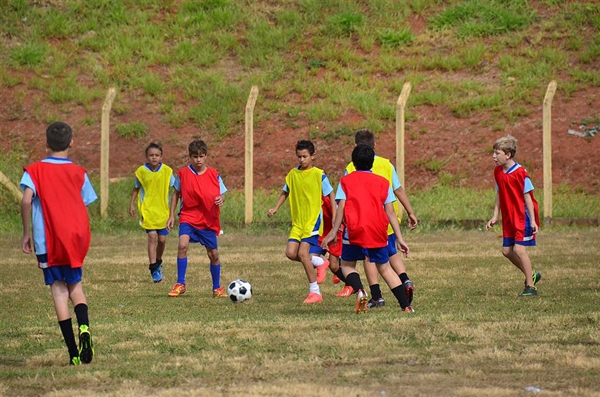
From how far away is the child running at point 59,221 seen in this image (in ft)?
24.8

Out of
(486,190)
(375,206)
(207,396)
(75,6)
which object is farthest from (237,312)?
(75,6)

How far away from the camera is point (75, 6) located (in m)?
32.6

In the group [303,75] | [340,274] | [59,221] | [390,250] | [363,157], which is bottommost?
[340,274]

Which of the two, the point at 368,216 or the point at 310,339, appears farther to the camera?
the point at 368,216

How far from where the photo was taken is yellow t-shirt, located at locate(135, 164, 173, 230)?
14664 millimetres

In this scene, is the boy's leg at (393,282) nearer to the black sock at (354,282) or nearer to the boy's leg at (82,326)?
the black sock at (354,282)

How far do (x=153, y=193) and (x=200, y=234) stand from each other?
245 cm

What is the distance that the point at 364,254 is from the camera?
33.0 ft

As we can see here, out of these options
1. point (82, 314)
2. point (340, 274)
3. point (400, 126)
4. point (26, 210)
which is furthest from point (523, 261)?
point (400, 126)

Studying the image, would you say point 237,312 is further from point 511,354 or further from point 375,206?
point 511,354

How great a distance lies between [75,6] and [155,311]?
2324 centimetres

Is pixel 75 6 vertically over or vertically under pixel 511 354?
over

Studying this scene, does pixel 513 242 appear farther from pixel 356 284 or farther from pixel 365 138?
pixel 356 284

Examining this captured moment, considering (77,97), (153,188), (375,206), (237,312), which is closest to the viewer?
(375,206)
